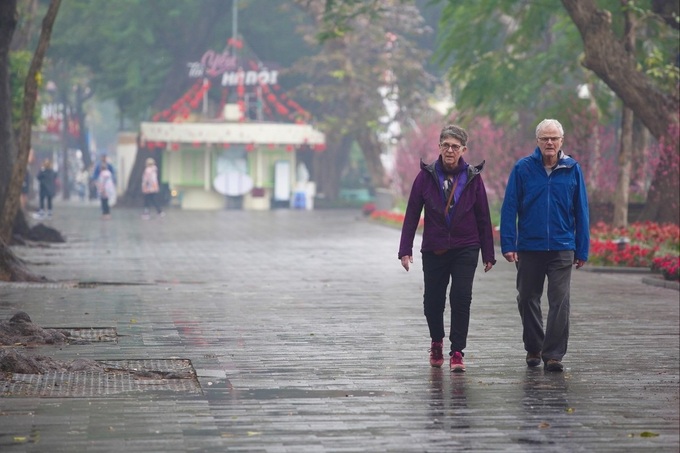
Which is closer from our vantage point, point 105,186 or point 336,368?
point 336,368

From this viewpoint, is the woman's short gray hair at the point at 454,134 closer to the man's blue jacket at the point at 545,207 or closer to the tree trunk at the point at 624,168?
the man's blue jacket at the point at 545,207

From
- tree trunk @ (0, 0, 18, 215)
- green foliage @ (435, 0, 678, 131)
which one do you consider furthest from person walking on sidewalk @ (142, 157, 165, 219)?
tree trunk @ (0, 0, 18, 215)

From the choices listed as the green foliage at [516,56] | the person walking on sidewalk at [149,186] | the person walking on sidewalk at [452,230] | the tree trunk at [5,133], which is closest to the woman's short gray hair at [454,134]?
the person walking on sidewalk at [452,230]

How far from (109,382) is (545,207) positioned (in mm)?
3335

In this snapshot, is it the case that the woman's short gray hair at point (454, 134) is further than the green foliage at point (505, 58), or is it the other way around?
the green foliage at point (505, 58)

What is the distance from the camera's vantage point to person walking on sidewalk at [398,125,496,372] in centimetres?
1106

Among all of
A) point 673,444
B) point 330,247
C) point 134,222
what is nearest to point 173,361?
point 673,444

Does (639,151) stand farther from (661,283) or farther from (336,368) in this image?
(336,368)

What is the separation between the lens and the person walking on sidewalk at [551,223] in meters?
11.1

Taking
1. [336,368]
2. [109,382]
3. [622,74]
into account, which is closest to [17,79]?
[622,74]

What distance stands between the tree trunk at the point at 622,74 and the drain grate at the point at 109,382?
15257 millimetres

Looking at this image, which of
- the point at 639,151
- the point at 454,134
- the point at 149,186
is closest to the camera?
the point at 454,134

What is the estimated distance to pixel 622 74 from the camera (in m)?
25.1

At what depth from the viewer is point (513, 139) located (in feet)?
125
